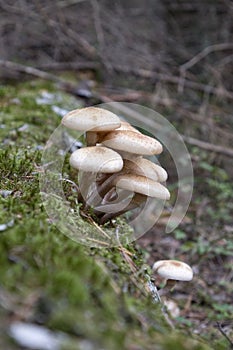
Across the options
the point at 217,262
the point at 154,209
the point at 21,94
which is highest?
the point at 21,94

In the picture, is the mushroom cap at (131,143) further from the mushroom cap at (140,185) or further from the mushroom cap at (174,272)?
the mushroom cap at (174,272)

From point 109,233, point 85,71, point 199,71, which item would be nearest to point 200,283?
point 109,233

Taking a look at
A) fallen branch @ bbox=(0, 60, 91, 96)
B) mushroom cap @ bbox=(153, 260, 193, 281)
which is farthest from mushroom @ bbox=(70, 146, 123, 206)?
fallen branch @ bbox=(0, 60, 91, 96)

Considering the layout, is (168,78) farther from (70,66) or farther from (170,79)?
(70,66)

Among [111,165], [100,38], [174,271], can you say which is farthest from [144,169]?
[100,38]

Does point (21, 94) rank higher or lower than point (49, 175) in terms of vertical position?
lower

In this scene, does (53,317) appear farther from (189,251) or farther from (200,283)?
(189,251)
